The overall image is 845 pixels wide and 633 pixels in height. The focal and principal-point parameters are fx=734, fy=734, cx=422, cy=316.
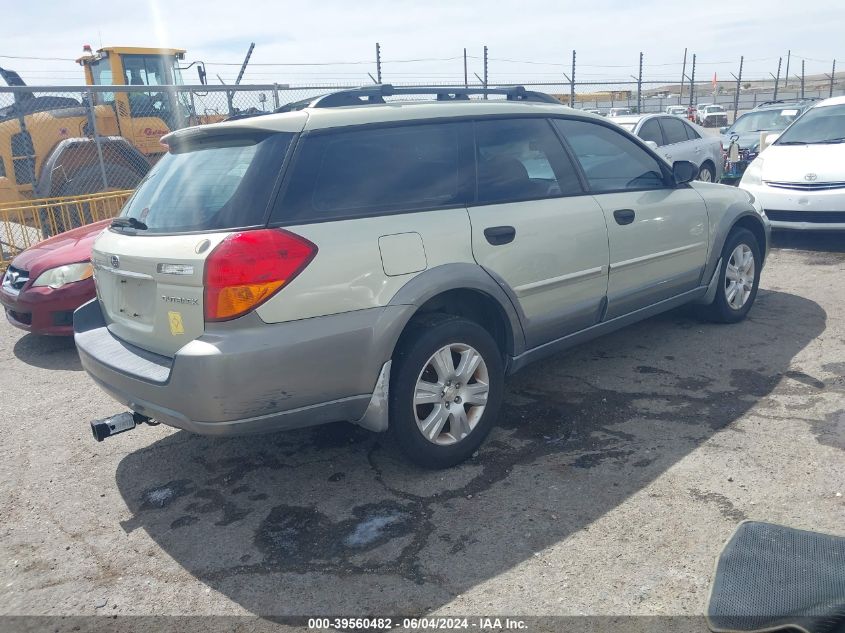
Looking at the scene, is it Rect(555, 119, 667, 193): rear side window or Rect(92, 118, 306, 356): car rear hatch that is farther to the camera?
Rect(555, 119, 667, 193): rear side window

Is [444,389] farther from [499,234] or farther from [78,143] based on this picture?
[78,143]

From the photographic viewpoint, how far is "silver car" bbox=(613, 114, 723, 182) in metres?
10.8

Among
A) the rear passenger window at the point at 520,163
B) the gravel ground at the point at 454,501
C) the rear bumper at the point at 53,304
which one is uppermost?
the rear passenger window at the point at 520,163

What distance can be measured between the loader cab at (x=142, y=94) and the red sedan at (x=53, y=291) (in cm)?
576

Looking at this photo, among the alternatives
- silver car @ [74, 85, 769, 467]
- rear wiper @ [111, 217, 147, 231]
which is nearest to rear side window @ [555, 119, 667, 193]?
silver car @ [74, 85, 769, 467]

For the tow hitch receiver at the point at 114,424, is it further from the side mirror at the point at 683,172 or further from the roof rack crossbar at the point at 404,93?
the side mirror at the point at 683,172

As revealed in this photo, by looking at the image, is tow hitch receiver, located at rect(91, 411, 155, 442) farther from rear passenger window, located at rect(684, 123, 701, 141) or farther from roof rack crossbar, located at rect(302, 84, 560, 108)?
rear passenger window, located at rect(684, 123, 701, 141)

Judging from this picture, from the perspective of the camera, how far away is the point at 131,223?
11.9 ft

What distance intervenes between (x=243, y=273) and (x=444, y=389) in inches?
45.1

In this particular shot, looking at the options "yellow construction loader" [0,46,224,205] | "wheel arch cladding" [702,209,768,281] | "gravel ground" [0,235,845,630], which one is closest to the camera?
"gravel ground" [0,235,845,630]

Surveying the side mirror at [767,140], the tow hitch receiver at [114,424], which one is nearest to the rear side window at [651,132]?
the side mirror at [767,140]

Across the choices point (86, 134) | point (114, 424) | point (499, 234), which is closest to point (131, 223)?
point (114, 424)

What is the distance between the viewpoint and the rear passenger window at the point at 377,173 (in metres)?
3.19

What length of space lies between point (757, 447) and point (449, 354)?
1.62 m
